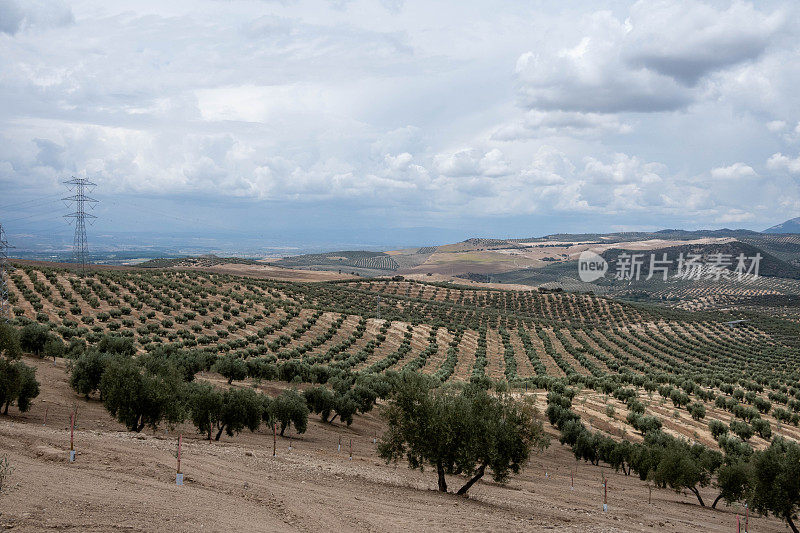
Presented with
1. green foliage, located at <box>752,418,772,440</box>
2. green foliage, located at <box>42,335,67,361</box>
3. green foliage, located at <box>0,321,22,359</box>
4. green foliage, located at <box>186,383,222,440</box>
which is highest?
green foliage, located at <box>0,321,22,359</box>

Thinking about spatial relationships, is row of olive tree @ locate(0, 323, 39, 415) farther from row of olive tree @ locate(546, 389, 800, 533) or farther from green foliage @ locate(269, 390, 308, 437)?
row of olive tree @ locate(546, 389, 800, 533)

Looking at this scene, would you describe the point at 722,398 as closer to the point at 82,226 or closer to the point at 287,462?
the point at 287,462

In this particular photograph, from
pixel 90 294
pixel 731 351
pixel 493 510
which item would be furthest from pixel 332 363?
pixel 731 351

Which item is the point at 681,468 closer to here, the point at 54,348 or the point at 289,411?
the point at 289,411

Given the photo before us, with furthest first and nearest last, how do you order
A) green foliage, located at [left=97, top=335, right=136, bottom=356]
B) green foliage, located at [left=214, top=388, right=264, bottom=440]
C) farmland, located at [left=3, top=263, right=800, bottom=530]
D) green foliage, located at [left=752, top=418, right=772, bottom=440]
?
1. green foliage, located at [left=752, top=418, right=772, bottom=440]
2. farmland, located at [left=3, top=263, right=800, bottom=530]
3. green foliage, located at [left=97, top=335, right=136, bottom=356]
4. green foliage, located at [left=214, top=388, right=264, bottom=440]

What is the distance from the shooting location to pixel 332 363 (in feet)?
185

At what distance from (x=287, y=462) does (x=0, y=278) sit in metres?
36.7

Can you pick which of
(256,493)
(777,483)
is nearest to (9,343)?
(256,493)

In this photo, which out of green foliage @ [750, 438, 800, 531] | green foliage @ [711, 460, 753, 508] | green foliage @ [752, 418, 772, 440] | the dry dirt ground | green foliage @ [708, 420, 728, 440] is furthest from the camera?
green foliage @ [752, 418, 772, 440]

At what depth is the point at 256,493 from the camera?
18.1m

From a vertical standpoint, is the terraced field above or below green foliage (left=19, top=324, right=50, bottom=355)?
below

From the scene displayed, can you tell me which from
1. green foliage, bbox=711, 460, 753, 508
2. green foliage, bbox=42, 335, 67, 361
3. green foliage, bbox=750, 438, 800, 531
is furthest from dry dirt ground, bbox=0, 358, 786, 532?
green foliage, bbox=42, 335, 67, 361

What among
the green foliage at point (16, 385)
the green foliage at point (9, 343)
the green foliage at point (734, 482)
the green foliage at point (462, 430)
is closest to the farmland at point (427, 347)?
the green foliage at point (16, 385)

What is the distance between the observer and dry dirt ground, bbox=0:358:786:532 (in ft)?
46.9
